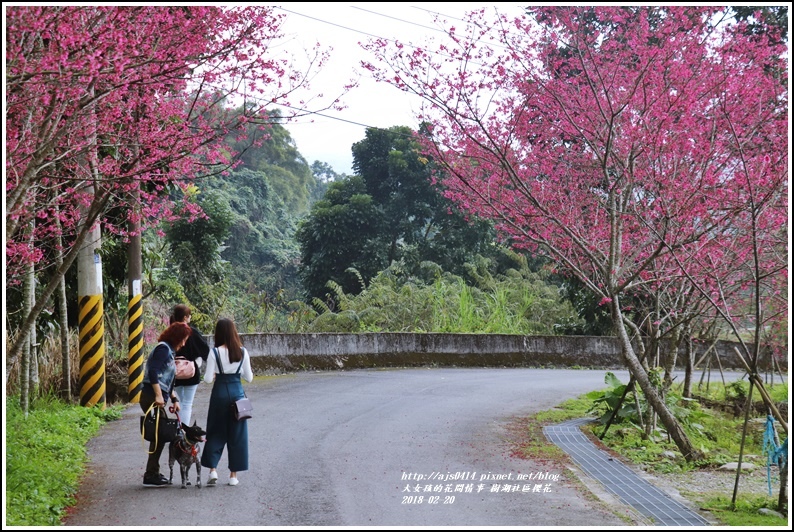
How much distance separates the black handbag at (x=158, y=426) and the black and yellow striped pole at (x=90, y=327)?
500cm

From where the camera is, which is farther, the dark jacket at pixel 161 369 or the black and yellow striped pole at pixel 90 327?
the black and yellow striped pole at pixel 90 327

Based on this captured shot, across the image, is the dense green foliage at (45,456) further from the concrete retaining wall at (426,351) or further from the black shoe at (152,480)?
the concrete retaining wall at (426,351)

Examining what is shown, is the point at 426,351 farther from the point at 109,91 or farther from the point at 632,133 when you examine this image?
the point at 109,91

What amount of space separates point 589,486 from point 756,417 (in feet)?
33.1

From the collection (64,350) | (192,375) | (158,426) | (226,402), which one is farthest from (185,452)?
(64,350)

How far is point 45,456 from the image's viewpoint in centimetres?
889

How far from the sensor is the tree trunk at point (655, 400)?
10.1 metres

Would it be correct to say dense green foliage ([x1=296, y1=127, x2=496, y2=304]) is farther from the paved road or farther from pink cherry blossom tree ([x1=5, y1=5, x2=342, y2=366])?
pink cherry blossom tree ([x1=5, y1=5, x2=342, y2=366])

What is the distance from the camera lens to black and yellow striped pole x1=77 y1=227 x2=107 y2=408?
12742 millimetres

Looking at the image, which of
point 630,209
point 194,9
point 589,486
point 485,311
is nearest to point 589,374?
point 485,311

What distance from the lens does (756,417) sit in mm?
17000

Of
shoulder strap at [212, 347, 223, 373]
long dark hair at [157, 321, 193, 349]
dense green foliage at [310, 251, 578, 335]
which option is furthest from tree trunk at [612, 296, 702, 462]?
dense green foliage at [310, 251, 578, 335]

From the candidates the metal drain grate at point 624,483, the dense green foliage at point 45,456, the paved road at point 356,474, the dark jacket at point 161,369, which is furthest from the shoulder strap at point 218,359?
the metal drain grate at point 624,483

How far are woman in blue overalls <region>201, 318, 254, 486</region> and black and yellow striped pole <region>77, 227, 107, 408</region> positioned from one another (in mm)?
5009
